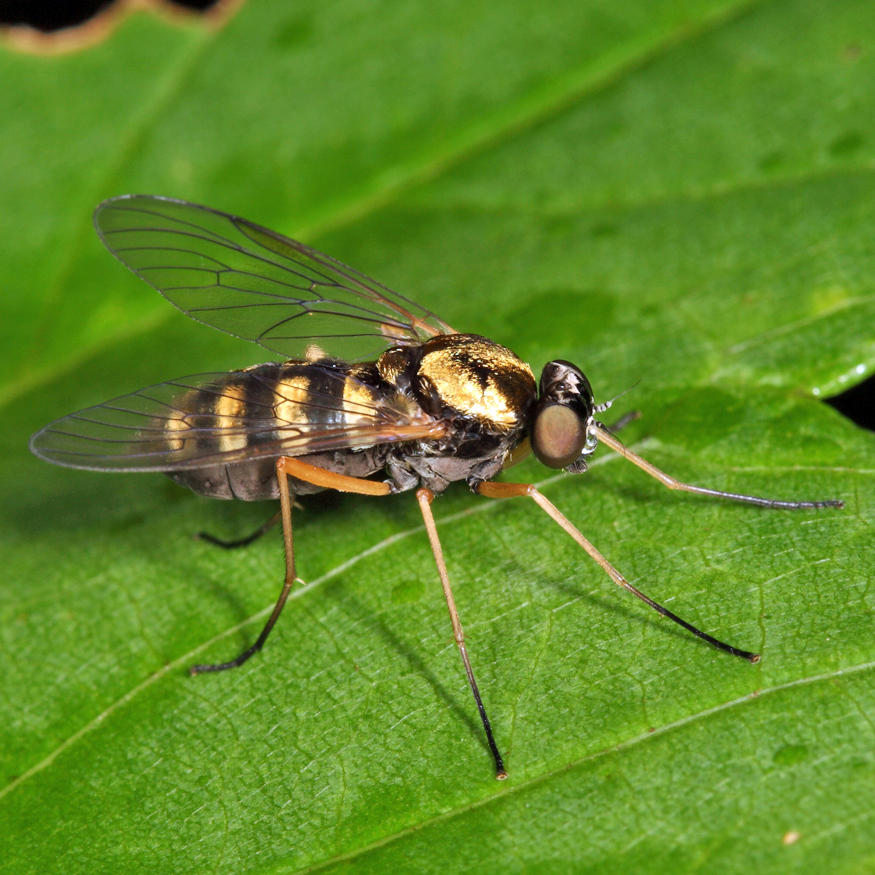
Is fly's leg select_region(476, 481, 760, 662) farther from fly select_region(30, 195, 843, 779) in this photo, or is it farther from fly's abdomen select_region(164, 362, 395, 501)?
fly's abdomen select_region(164, 362, 395, 501)

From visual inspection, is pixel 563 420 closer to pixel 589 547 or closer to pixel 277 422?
pixel 589 547

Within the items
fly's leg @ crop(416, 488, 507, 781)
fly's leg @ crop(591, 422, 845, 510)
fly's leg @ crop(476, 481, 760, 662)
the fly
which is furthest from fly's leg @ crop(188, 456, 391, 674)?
fly's leg @ crop(591, 422, 845, 510)

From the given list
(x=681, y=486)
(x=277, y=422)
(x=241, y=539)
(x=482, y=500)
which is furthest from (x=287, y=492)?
(x=681, y=486)

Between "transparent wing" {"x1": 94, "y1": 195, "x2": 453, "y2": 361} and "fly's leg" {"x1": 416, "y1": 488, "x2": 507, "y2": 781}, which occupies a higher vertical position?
"transparent wing" {"x1": 94, "y1": 195, "x2": 453, "y2": 361}

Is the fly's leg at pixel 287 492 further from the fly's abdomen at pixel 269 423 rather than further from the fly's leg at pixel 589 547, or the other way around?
the fly's leg at pixel 589 547

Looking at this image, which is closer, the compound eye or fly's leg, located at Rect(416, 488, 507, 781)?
fly's leg, located at Rect(416, 488, 507, 781)

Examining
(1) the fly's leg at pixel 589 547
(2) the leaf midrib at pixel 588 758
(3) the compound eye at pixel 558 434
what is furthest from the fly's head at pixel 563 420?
(2) the leaf midrib at pixel 588 758

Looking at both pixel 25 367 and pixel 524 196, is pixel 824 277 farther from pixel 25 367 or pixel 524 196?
pixel 25 367
